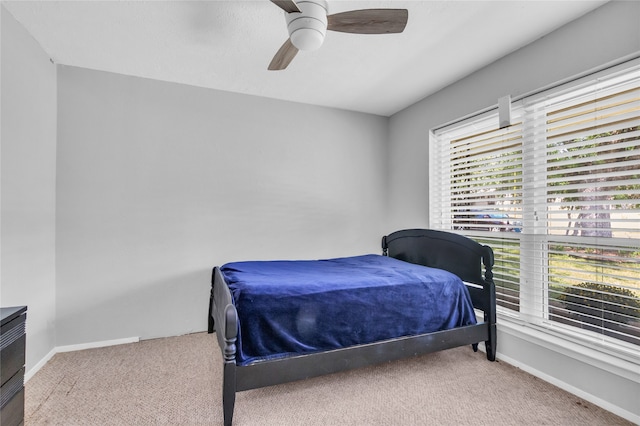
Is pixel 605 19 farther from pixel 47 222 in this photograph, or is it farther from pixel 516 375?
pixel 47 222

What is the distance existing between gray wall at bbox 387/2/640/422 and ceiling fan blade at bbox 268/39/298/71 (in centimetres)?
172

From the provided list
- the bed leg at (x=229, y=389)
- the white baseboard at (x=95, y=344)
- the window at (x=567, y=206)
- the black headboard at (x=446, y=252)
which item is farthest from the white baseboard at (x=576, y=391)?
the white baseboard at (x=95, y=344)

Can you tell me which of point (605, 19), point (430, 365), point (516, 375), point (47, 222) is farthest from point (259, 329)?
point (605, 19)

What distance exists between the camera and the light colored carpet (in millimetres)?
1688

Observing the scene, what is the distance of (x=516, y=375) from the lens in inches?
84.7

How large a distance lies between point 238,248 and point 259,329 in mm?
1566

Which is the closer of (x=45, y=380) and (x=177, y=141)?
(x=45, y=380)

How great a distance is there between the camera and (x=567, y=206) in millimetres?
2074

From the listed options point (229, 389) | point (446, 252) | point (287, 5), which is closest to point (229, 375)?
point (229, 389)

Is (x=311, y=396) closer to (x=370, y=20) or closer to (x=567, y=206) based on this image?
(x=567, y=206)

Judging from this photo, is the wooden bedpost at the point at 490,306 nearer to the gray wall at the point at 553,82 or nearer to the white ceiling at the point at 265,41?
the gray wall at the point at 553,82

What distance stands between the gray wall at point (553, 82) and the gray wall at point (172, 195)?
131 cm

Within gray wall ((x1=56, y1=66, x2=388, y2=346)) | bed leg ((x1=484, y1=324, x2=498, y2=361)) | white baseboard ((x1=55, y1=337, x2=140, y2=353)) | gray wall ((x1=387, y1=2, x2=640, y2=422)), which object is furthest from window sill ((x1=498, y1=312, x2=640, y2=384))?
white baseboard ((x1=55, y1=337, x2=140, y2=353))

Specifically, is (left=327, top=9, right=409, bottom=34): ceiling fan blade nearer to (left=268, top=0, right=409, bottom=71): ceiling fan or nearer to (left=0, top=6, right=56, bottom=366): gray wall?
(left=268, top=0, right=409, bottom=71): ceiling fan
